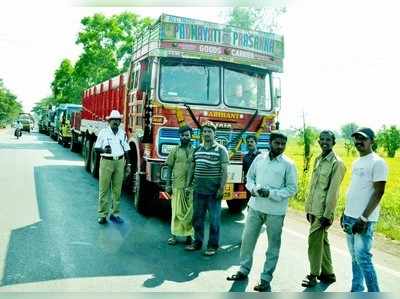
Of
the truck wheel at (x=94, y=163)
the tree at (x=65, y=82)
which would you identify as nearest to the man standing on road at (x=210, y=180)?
the truck wheel at (x=94, y=163)

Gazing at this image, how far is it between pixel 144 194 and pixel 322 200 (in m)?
4.28

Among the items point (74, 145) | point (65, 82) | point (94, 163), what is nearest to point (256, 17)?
point (74, 145)

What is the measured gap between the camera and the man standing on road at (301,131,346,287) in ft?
16.6

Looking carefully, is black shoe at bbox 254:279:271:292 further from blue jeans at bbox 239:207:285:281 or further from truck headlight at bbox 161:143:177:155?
truck headlight at bbox 161:143:177:155

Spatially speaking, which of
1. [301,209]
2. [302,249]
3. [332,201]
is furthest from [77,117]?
[332,201]

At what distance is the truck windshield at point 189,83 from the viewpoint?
7871 mm

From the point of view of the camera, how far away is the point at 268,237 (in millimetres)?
5090

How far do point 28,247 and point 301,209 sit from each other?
20.7ft

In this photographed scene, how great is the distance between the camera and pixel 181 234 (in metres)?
6.73

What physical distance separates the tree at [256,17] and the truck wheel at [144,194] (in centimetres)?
1857

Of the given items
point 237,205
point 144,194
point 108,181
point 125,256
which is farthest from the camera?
point 237,205

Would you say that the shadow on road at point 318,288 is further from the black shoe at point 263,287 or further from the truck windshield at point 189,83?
the truck windshield at point 189,83

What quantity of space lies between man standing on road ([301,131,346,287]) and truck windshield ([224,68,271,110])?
10.4 feet

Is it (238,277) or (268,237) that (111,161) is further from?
(268,237)
